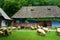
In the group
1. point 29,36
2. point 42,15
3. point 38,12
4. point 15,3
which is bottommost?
point 42,15

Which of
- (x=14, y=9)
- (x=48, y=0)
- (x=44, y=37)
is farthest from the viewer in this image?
(x=48, y=0)

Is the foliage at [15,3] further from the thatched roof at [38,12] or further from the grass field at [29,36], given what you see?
the grass field at [29,36]

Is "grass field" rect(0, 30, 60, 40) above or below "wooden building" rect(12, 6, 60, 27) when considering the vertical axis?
above

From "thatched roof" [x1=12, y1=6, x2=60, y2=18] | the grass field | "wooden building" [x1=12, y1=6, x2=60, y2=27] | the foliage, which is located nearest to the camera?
the grass field

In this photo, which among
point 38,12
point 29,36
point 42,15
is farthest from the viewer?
point 38,12

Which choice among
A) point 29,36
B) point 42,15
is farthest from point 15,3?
point 29,36

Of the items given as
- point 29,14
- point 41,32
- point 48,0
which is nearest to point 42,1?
point 48,0

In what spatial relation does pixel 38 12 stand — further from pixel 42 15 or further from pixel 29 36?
pixel 29 36

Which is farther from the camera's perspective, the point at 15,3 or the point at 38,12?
the point at 15,3

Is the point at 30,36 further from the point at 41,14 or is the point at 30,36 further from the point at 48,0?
the point at 48,0

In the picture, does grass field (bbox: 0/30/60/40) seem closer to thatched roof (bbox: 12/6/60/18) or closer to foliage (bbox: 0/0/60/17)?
thatched roof (bbox: 12/6/60/18)

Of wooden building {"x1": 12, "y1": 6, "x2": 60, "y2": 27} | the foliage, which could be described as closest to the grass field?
wooden building {"x1": 12, "y1": 6, "x2": 60, "y2": 27}

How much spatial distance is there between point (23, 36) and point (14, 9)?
42474mm

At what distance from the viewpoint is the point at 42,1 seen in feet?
234
